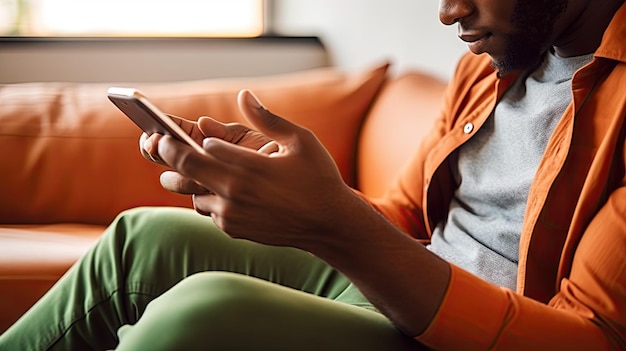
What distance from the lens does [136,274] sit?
1201mm

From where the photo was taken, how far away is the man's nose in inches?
46.5

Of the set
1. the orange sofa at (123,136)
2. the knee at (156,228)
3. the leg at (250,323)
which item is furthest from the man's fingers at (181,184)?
the orange sofa at (123,136)

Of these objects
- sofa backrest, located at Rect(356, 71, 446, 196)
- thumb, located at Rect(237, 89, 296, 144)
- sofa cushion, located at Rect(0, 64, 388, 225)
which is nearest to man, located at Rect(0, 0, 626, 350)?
thumb, located at Rect(237, 89, 296, 144)

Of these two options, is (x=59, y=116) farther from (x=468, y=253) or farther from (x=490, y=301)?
(x=490, y=301)

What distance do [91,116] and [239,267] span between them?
0.91 meters

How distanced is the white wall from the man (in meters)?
Answer: 0.59

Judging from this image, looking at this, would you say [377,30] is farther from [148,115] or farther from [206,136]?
[148,115]

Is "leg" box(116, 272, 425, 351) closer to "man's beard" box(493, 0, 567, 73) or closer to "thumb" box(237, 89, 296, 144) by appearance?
"thumb" box(237, 89, 296, 144)

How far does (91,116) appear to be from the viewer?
6.60 ft

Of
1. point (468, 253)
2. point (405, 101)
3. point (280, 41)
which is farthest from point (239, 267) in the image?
point (280, 41)

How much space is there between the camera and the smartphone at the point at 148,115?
84cm

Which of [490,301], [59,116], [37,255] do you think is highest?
[490,301]

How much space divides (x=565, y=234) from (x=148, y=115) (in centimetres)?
50

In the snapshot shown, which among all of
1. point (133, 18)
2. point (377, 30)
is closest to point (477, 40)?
point (377, 30)
